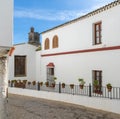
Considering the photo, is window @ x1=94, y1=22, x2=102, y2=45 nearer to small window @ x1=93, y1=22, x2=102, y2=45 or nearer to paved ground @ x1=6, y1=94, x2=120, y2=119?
small window @ x1=93, y1=22, x2=102, y2=45

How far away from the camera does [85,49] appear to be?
18312 mm

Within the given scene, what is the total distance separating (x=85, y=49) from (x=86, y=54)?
364 millimetres

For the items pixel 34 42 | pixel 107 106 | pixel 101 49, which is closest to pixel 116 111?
pixel 107 106

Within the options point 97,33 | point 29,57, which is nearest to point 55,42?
point 29,57

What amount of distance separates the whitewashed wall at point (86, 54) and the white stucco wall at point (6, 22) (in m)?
8.40

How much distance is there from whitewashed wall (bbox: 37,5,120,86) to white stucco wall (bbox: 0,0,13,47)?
27.5 feet

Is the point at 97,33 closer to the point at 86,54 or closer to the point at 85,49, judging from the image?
the point at 85,49

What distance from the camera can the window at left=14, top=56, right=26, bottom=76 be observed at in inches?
992

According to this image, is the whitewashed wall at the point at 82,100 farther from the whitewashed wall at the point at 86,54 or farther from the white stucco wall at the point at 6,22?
the white stucco wall at the point at 6,22

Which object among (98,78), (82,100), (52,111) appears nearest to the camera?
(52,111)

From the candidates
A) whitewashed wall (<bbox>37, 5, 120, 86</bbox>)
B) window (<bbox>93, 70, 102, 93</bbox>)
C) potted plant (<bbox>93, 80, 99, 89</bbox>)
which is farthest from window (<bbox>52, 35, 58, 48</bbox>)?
potted plant (<bbox>93, 80, 99, 89</bbox>)

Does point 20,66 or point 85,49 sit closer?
point 85,49

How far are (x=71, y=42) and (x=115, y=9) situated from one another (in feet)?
17.3

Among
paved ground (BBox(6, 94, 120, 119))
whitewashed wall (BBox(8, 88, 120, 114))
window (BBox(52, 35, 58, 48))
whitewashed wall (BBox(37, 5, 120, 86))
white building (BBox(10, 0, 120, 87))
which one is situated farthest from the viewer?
window (BBox(52, 35, 58, 48))
